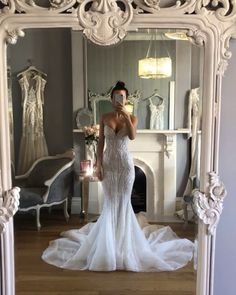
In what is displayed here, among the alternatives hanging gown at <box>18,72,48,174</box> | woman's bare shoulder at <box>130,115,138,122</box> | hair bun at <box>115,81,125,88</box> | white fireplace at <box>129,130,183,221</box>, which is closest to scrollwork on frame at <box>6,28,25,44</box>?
Result: hanging gown at <box>18,72,48,174</box>

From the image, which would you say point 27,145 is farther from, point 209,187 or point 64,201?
point 209,187

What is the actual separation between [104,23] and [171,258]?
2.97 feet

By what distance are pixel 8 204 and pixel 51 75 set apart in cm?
49

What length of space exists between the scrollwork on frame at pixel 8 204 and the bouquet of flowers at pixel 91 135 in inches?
12.1

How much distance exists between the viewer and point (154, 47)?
1.31 metres

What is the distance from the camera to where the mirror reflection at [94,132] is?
1311mm

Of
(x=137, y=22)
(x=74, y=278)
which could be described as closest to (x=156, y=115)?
(x=137, y=22)

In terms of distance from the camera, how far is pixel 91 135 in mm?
1363

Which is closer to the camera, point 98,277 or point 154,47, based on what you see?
point 154,47

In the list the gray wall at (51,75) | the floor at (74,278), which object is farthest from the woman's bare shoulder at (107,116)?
the floor at (74,278)

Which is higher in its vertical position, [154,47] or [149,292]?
[154,47]

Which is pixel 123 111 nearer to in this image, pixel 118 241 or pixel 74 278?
pixel 118 241

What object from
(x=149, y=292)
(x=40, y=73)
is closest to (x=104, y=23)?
(x=40, y=73)

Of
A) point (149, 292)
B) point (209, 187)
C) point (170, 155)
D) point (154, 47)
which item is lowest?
point (149, 292)
